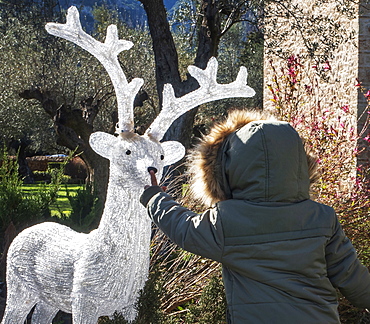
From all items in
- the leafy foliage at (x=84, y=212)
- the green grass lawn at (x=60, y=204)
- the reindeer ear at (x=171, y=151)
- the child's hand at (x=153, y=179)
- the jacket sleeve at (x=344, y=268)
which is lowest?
the green grass lawn at (x=60, y=204)

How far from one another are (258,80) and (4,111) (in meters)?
9.53

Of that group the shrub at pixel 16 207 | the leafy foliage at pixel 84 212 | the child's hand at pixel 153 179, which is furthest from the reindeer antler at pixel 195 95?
the shrub at pixel 16 207

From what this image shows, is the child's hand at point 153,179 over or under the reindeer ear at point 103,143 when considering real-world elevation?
under

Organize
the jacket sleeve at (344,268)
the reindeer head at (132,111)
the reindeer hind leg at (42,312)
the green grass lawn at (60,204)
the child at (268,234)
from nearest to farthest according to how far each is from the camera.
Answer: the child at (268,234)
the jacket sleeve at (344,268)
the reindeer head at (132,111)
the reindeer hind leg at (42,312)
the green grass lawn at (60,204)

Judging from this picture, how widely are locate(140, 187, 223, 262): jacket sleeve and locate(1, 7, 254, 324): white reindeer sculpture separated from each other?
368 mm

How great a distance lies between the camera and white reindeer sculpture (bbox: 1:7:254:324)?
238 cm

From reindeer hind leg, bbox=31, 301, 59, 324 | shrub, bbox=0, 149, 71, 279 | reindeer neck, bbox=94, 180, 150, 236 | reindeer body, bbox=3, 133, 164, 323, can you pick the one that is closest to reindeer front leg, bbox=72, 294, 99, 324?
reindeer body, bbox=3, 133, 164, 323

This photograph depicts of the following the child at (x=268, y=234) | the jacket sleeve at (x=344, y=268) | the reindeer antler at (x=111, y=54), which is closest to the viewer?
the child at (x=268, y=234)

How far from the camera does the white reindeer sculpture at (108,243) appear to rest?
93.7 inches

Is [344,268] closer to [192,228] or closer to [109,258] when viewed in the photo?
[192,228]

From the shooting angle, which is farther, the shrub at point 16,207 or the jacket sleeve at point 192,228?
the shrub at point 16,207

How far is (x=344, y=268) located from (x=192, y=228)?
658mm

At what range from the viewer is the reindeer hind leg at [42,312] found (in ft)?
8.91

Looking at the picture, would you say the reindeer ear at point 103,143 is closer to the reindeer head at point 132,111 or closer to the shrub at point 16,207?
the reindeer head at point 132,111
